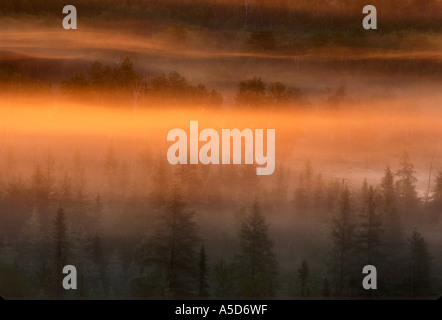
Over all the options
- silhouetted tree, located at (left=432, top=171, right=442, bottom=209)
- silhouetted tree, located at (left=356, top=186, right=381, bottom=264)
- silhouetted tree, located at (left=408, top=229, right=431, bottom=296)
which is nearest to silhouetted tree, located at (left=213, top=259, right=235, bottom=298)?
silhouetted tree, located at (left=356, top=186, right=381, bottom=264)

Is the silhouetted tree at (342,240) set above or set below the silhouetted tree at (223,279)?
above

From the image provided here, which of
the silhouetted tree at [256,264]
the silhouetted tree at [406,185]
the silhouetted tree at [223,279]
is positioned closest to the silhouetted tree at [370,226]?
the silhouetted tree at [406,185]

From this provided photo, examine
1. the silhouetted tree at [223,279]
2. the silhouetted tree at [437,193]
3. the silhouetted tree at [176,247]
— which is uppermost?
the silhouetted tree at [437,193]

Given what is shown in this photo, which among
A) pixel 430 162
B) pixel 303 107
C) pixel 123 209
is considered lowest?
pixel 123 209

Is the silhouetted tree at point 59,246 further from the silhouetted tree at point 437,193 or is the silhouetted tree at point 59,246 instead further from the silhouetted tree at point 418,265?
the silhouetted tree at point 437,193

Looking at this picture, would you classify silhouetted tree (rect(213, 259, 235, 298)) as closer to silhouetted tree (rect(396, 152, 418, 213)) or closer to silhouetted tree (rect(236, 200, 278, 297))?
silhouetted tree (rect(236, 200, 278, 297))

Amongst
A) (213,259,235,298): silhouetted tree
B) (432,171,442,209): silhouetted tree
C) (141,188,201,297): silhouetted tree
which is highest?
(432,171,442,209): silhouetted tree

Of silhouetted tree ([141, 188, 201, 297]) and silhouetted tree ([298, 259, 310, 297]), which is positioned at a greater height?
silhouetted tree ([141, 188, 201, 297])

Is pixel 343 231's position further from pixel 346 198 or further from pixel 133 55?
pixel 133 55

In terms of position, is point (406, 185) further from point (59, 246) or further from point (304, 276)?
point (59, 246)

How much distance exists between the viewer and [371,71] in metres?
4.20

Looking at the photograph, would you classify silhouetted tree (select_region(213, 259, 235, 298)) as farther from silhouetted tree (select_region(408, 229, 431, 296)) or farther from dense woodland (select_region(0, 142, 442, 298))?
silhouetted tree (select_region(408, 229, 431, 296))

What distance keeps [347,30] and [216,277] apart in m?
1.51

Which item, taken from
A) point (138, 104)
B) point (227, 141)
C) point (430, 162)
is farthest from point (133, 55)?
point (430, 162)
